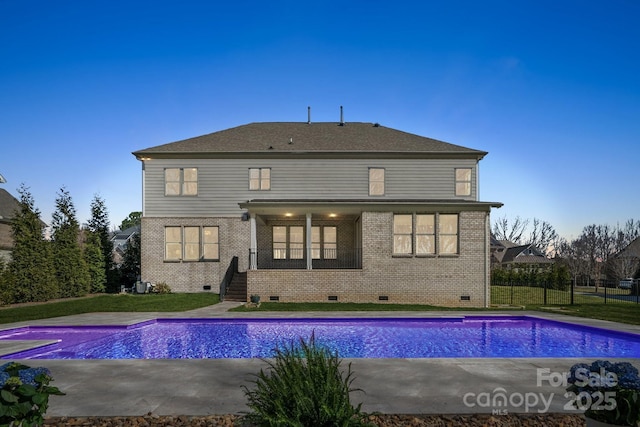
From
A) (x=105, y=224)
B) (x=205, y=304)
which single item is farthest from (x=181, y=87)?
(x=205, y=304)

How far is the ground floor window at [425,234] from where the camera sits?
62.9 ft

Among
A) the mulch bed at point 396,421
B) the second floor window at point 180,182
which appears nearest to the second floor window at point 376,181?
the second floor window at point 180,182

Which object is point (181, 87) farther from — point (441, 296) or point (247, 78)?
point (441, 296)

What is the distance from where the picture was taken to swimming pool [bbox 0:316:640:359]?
1004cm

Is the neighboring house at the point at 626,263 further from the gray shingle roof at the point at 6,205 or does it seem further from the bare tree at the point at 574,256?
the gray shingle roof at the point at 6,205

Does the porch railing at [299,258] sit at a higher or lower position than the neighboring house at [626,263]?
higher

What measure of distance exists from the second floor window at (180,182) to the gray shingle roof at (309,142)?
1.02 m

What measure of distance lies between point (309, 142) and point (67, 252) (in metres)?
14.4

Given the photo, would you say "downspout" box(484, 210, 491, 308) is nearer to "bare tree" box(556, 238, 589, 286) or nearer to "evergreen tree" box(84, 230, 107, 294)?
"evergreen tree" box(84, 230, 107, 294)

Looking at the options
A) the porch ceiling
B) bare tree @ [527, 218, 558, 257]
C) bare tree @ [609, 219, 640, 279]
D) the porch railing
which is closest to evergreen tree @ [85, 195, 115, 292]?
the porch railing

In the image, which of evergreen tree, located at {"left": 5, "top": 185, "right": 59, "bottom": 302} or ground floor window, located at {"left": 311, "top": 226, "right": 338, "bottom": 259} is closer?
evergreen tree, located at {"left": 5, "top": 185, "right": 59, "bottom": 302}

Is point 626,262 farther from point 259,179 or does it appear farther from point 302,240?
point 259,179

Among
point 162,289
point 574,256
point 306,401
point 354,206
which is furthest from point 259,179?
point 574,256

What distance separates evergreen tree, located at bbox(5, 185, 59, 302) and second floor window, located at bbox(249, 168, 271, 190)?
1074 cm
